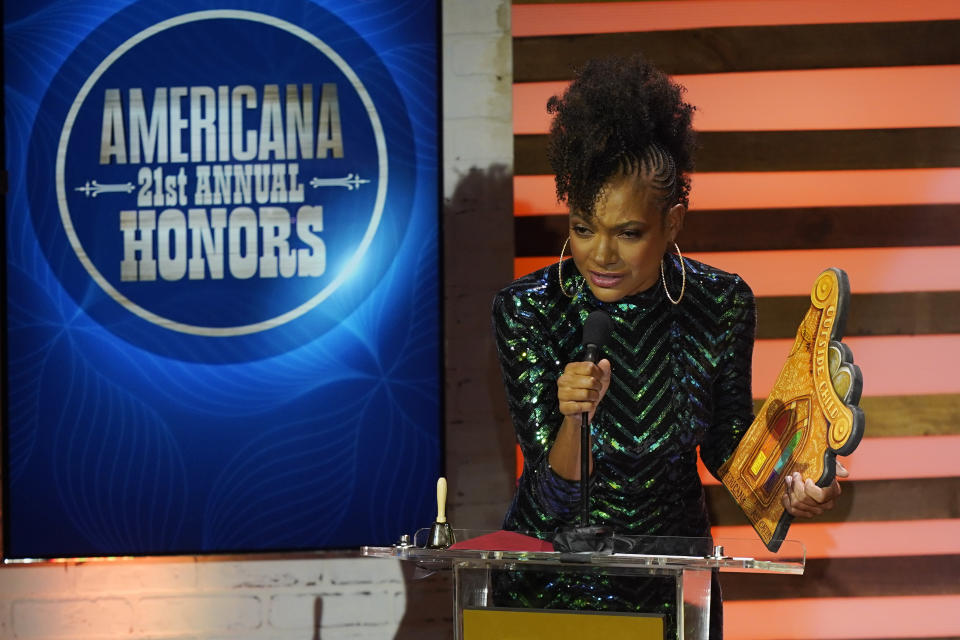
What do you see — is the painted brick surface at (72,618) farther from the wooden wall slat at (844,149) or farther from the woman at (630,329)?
the wooden wall slat at (844,149)

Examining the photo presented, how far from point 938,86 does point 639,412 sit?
1.72 meters

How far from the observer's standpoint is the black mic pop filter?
4.82 feet

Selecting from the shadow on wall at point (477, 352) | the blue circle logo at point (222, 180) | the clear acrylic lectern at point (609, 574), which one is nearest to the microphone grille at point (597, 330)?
the clear acrylic lectern at point (609, 574)

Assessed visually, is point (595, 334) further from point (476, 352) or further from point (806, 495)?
point (476, 352)

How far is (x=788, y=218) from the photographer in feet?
9.49

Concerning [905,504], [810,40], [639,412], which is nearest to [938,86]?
[810,40]

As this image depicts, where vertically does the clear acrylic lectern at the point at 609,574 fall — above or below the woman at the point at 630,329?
below

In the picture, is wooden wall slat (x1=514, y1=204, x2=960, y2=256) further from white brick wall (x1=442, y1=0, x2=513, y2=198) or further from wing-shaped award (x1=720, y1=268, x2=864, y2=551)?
wing-shaped award (x1=720, y1=268, x2=864, y2=551)

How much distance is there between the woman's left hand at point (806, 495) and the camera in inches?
58.2

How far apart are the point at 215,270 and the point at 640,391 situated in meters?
1.55

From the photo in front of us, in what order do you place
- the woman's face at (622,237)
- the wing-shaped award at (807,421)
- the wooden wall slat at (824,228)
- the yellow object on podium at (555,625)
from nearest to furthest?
the yellow object on podium at (555,625) < the wing-shaped award at (807,421) < the woman's face at (622,237) < the wooden wall slat at (824,228)

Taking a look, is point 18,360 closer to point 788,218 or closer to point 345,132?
point 345,132

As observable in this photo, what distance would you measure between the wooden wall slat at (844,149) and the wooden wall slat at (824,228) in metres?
0.13

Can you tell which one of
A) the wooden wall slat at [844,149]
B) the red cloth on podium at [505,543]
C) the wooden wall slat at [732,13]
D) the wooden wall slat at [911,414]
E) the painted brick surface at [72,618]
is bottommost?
the painted brick surface at [72,618]
